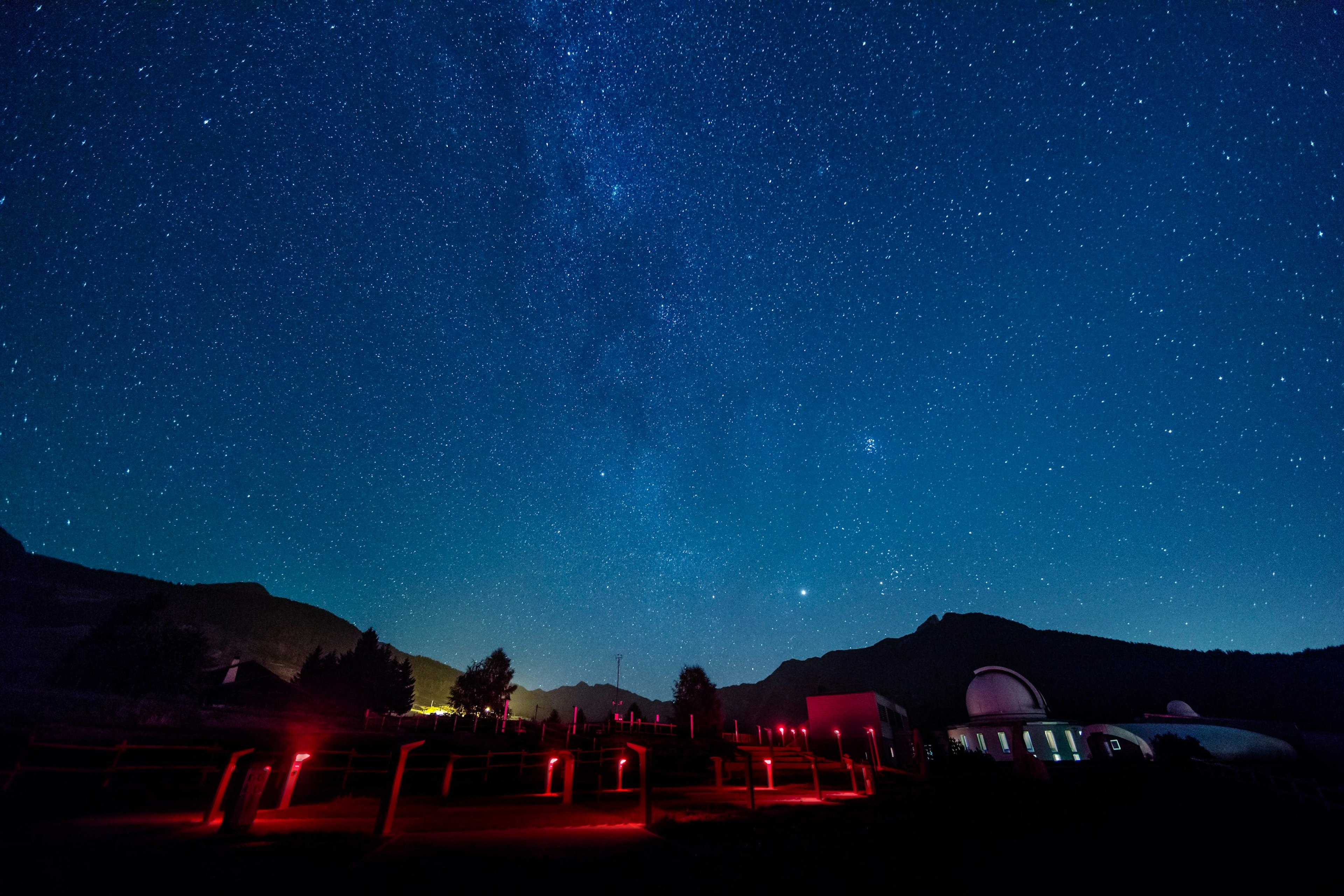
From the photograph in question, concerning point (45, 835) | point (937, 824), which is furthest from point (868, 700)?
point (45, 835)

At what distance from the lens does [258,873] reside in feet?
26.3

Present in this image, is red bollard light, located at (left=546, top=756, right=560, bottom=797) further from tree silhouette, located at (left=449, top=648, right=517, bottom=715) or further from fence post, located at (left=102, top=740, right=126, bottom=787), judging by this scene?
tree silhouette, located at (left=449, top=648, right=517, bottom=715)

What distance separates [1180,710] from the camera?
193 feet

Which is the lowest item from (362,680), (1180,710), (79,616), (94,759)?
(94,759)

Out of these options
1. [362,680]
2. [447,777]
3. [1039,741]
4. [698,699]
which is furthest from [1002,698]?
[362,680]

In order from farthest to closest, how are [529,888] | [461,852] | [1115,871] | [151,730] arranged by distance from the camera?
1. [151,730]
2. [1115,871]
3. [461,852]
4. [529,888]

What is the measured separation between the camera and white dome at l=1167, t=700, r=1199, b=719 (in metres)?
58.0

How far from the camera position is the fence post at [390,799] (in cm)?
1190

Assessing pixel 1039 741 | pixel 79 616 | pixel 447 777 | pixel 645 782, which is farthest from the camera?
pixel 79 616

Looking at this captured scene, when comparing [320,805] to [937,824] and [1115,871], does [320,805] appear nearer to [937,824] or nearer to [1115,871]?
[937,824]

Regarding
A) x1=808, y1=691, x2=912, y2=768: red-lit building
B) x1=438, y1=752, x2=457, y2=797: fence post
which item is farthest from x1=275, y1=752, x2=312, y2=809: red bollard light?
x1=808, y1=691, x2=912, y2=768: red-lit building

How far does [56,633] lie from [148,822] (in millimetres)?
128731

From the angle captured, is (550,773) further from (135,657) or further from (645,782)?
(135,657)

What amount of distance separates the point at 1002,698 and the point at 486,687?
233 ft
